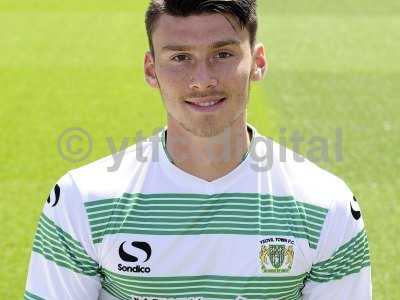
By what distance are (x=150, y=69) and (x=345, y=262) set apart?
91cm

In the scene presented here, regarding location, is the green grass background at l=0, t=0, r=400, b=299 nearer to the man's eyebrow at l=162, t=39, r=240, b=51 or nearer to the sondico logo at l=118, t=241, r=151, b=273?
the sondico logo at l=118, t=241, r=151, b=273

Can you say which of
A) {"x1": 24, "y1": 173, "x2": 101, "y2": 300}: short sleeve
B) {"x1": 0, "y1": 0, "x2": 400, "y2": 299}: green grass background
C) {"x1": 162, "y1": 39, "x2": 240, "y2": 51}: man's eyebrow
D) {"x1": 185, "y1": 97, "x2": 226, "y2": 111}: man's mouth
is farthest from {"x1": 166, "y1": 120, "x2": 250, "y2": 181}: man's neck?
{"x1": 0, "y1": 0, "x2": 400, "y2": 299}: green grass background

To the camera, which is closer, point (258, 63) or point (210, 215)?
point (210, 215)

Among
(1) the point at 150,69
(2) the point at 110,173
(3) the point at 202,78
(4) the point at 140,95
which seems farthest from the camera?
(4) the point at 140,95

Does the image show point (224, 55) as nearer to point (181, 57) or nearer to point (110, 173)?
point (181, 57)

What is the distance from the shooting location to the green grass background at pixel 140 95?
614cm

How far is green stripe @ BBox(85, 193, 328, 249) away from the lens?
241 centimetres

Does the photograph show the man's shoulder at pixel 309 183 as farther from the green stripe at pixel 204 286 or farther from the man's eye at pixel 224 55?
the man's eye at pixel 224 55

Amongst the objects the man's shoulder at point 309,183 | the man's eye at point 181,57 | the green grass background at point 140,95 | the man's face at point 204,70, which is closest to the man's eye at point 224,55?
the man's face at point 204,70

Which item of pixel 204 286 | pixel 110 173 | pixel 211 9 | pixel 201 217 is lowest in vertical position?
pixel 204 286

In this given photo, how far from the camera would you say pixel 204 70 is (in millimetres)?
2357

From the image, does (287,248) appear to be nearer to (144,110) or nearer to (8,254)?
(8,254)

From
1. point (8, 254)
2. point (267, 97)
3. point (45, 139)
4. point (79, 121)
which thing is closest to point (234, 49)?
point (8, 254)

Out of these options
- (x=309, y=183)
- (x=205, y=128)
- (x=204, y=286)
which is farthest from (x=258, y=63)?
(x=204, y=286)
